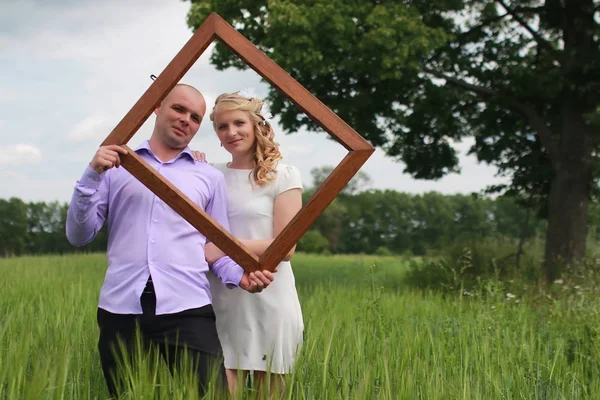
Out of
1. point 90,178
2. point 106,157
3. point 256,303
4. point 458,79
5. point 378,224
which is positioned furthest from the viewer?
point 378,224

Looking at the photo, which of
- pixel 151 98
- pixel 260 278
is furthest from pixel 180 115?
pixel 260 278

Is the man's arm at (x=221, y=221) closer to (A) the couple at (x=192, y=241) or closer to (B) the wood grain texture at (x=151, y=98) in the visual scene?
(A) the couple at (x=192, y=241)

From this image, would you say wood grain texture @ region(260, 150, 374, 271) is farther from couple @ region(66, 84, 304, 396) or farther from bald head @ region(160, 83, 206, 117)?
bald head @ region(160, 83, 206, 117)

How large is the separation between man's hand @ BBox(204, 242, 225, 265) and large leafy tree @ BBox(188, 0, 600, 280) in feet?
24.6

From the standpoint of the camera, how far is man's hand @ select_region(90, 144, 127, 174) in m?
2.41

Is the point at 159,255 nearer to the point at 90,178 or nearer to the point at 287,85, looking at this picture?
the point at 90,178

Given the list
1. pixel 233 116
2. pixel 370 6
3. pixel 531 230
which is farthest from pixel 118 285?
pixel 531 230

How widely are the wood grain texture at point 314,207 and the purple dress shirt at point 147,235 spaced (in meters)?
0.24

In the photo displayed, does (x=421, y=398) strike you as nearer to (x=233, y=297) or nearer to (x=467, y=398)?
(x=467, y=398)

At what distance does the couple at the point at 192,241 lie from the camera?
2.60 meters

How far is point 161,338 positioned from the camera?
2600mm

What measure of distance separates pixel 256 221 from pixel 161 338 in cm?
72

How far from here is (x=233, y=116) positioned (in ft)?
9.61

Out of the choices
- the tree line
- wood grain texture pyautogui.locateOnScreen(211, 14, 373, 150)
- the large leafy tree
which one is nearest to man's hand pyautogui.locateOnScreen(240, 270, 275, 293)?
wood grain texture pyautogui.locateOnScreen(211, 14, 373, 150)
